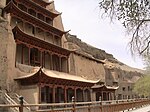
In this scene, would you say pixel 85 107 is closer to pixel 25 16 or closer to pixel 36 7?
pixel 25 16

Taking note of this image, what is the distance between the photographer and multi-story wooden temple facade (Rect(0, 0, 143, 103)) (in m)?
19.1

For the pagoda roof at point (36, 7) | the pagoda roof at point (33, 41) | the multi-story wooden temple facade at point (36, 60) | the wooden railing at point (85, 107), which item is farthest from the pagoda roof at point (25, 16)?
the wooden railing at point (85, 107)

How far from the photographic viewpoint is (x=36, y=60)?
2462 cm

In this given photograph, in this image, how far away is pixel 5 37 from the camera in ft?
64.1

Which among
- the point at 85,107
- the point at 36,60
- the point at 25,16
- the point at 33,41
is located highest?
the point at 25,16

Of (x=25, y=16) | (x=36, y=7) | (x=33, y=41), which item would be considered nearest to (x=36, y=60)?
(x=33, y=41)

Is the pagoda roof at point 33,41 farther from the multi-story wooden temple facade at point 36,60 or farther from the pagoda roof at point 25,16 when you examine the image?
the pagoda roof at point 25,16

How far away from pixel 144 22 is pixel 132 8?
0.64m

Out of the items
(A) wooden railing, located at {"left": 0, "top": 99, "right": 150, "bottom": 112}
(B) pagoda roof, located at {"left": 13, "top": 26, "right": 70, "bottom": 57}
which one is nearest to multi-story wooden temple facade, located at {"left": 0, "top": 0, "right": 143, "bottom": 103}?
(B) pagoda roof, located at {"left": 13, "top": 26, "right": 70, "bottom": 57}

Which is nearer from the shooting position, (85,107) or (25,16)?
(85,107)

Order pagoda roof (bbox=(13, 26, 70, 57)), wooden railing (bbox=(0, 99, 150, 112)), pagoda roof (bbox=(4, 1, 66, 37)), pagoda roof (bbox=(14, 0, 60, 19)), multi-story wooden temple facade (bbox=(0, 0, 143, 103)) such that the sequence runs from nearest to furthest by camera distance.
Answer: wooden railing (bbox=(0, 99, 150, 112)) → multi-story wooden temple facade (bbox=(0, 0, 143, 103)) → pagoda roof (bbox=(13, 26, 70, 57)) → pagoda roof (bbox=(4, 1, 66, 37)) → pagoda roof (bbox=(14, 0, 60, 19))

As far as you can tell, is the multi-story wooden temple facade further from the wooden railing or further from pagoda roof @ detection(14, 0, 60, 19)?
the wooden railing

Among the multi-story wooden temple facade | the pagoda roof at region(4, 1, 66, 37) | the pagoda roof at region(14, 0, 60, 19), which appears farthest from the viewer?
the pagoda roof at region(14, 0, 60, 19)

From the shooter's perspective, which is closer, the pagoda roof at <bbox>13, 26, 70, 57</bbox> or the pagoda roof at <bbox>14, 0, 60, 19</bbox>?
the pagoda roof at <bbox>13, 26, 70, 57</bbox>
